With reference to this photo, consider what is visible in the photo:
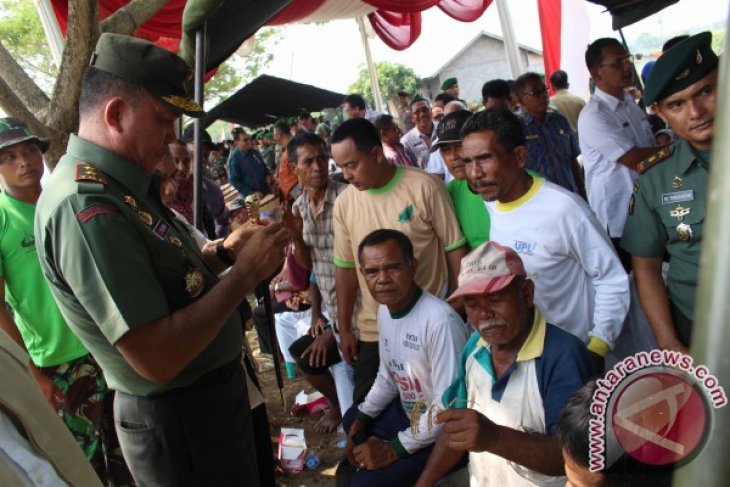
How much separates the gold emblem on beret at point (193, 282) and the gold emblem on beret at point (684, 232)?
1.64 meters

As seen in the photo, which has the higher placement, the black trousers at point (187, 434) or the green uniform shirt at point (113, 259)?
the green uniform shirt at point (113, 259)

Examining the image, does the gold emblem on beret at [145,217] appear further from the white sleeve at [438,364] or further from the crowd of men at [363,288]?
the white sleeve at [438,364]

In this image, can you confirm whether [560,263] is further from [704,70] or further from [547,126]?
[547,126]

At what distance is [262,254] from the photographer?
5.76 ft

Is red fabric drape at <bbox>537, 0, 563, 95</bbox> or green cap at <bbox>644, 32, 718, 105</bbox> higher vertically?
red fabric drape at <bbox>537, 0, 563, 95</bbox>

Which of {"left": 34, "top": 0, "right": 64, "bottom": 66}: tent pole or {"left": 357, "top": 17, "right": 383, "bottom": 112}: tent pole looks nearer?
{"left": 34, "top": 0, "right": 64, "bottom": 66}: tent pole

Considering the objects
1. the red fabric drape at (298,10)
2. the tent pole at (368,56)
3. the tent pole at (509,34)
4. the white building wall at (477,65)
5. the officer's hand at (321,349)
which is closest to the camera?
the officer's hand at (321,349)

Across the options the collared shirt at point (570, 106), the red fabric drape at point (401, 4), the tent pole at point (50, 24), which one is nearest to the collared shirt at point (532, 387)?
the tent pole at point (50, 24)

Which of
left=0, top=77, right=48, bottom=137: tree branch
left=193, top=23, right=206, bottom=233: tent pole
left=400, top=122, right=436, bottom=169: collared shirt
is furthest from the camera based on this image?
left=400, top=122, right=436, bottom=169: collared shirt

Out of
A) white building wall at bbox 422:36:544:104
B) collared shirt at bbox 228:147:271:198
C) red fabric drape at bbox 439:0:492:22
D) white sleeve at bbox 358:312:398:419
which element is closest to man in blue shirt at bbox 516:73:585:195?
white sleeve at bbox 358:312:398:419

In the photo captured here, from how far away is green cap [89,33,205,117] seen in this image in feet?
5.45

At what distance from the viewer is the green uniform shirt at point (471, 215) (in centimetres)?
280

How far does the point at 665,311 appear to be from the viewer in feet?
6.94

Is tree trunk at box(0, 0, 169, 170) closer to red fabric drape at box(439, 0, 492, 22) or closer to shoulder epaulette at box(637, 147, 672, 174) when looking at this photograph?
shoulder epaulette at box(637, 147, 672, 174)
